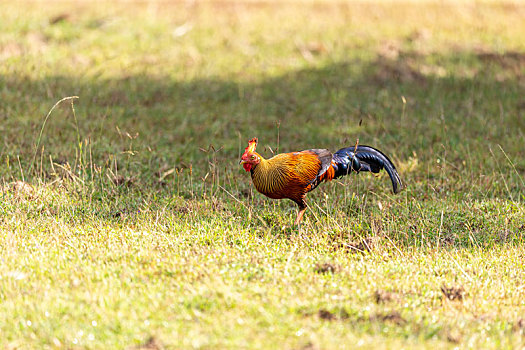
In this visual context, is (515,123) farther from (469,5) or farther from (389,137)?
(469,5)

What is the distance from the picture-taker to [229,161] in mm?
9133

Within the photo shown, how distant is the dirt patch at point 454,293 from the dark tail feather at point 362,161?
188 cm

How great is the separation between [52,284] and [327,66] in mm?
9859

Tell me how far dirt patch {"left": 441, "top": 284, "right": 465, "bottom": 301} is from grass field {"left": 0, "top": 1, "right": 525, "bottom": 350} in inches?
1.3

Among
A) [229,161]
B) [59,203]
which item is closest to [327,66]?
[229,161]

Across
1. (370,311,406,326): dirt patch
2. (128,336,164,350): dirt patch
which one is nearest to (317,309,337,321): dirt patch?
(370,311,406,326): dirt patch

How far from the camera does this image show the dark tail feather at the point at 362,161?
6.91 meters

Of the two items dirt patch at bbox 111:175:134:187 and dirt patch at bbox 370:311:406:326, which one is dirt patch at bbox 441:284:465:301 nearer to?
dirt patch at bbox 370:311:406:326

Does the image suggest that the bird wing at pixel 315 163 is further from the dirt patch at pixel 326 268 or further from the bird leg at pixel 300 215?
the dirt patch at pixel 326 268

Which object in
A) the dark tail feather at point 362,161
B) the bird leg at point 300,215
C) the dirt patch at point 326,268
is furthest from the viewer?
the dark tail feather at point 362,161

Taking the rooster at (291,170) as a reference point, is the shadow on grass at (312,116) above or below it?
below

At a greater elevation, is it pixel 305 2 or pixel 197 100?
pixel 305 2

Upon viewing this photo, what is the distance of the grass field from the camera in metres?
4.70

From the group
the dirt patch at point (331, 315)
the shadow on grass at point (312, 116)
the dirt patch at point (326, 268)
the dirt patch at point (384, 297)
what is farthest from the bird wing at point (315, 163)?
the dirt patch at point (331, 315)
